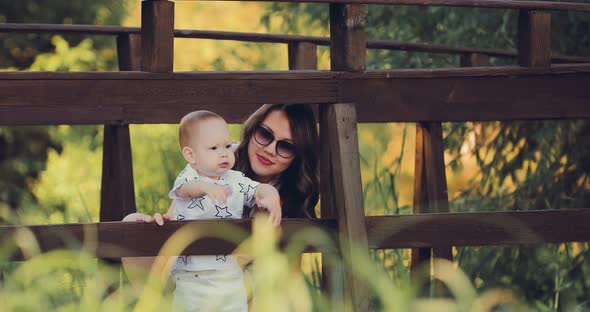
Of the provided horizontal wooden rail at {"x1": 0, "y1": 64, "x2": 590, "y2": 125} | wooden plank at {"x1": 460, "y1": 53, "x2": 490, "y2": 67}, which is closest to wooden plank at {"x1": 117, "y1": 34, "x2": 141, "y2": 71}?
horizontal wooden rail at {"x1": 0, "y1": 64, "x2": 590, "y2": 125}

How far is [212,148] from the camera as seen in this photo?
3797 mm

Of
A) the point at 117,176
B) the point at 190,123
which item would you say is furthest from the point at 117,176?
the point at 190,123

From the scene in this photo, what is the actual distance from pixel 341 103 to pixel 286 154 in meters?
0.39

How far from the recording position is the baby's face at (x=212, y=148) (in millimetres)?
3768

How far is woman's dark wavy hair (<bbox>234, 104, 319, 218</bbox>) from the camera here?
14.5ft

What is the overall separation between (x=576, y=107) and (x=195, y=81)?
167 cm

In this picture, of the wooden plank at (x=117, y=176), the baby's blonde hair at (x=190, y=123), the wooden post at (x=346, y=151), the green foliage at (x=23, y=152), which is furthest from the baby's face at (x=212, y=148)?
the green foliage at (x=23, y=152)

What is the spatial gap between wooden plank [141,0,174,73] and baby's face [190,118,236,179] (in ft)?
0.88

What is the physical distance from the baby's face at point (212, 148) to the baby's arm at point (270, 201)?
0.14 meters

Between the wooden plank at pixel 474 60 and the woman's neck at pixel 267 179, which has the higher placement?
the wooden plank at pixel 474 60

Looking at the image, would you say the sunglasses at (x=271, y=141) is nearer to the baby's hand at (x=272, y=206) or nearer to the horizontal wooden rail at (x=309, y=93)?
the horizontal wooden rail at (x=309, y=93)

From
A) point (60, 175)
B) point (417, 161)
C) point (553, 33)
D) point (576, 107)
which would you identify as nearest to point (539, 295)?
point (553, 33)

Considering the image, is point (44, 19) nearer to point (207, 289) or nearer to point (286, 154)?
point (286, 154)

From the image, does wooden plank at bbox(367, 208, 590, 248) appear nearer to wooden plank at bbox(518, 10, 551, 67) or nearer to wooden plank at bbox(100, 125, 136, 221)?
wooden plank at bbox(518, 10, 551, 67)
